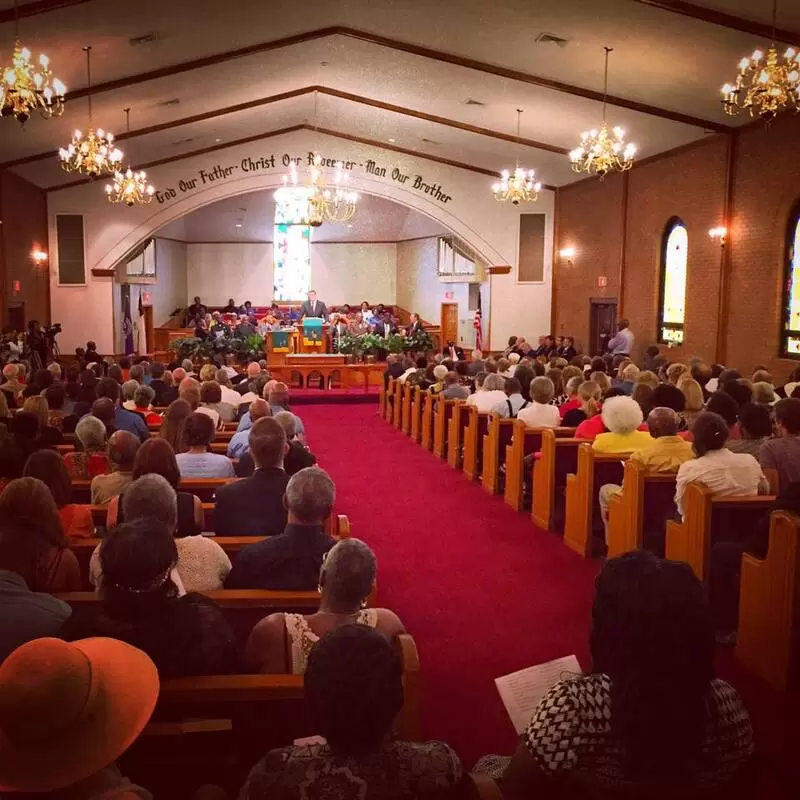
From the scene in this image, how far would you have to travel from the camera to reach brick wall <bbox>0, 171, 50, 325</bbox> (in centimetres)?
1473

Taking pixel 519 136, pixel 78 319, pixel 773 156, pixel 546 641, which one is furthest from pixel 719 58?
pixel 78 319

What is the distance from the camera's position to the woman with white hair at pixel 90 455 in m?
5.14

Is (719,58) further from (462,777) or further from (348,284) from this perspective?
(348,284)

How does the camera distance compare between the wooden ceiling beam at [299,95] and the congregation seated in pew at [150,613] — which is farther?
the wooden ceiling beam at [299,95]

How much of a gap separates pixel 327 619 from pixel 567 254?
15609mm

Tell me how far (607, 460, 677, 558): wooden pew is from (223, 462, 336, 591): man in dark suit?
7.19 feet

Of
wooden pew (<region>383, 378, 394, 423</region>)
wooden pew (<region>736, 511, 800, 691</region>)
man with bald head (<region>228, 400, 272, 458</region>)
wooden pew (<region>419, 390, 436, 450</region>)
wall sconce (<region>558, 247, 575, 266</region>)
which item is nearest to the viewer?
wooden pew (<region>736, 511, 800, 691</region>)

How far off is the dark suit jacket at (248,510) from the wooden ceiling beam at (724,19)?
645 centimetres

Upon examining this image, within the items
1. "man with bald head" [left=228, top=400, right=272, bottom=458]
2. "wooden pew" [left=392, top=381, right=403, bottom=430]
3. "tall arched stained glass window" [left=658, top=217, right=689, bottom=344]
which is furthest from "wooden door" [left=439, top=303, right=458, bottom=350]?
"man with bald head" [left=228, top=400, right=272, bottom=458]

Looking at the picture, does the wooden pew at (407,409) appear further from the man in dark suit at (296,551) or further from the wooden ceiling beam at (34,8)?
the man in dark suit at (296,551)

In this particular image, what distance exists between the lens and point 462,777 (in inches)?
66.9

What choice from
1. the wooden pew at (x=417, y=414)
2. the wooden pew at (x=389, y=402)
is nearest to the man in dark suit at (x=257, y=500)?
the wooden pew at (x=417, y=414)

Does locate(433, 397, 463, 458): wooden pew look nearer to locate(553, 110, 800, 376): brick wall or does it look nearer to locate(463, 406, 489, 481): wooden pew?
locate(463, 406, 489, 481): wooden pew

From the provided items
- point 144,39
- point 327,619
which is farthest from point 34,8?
point 327,619
